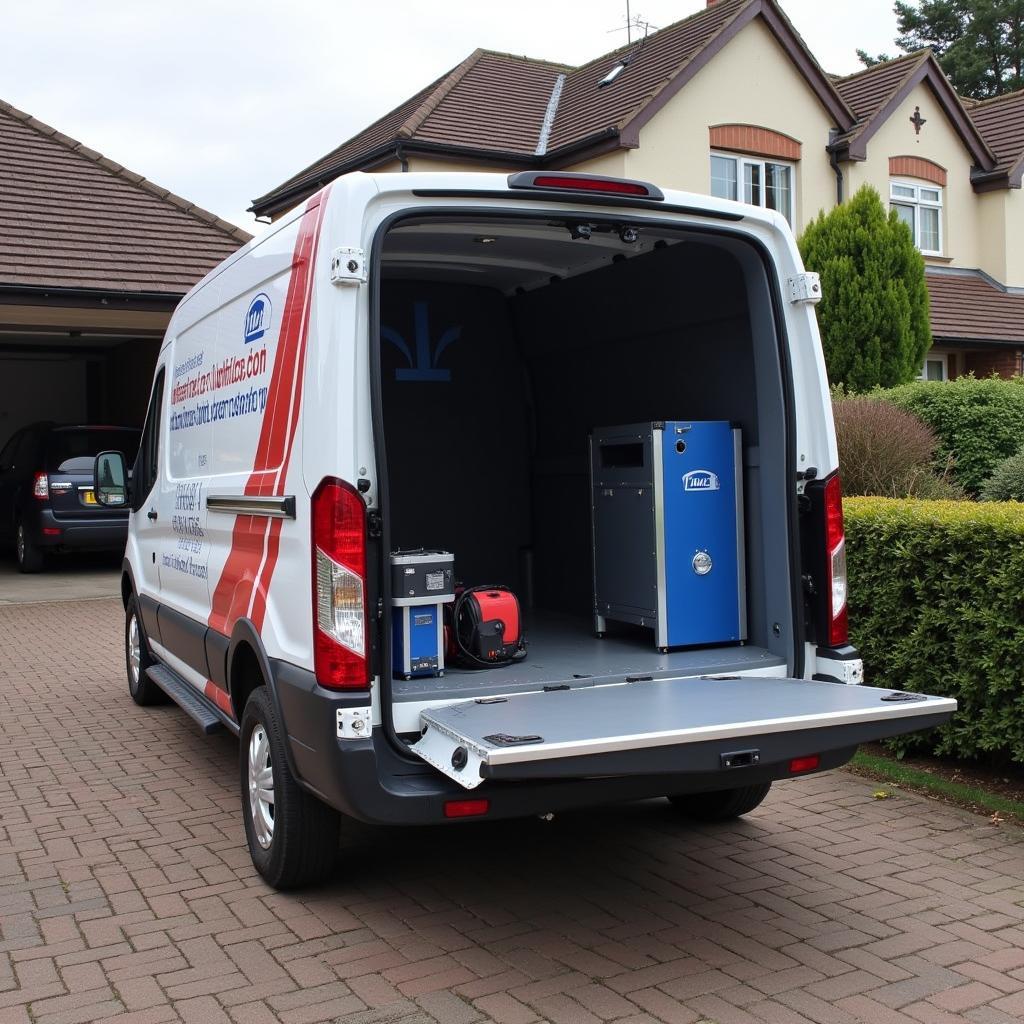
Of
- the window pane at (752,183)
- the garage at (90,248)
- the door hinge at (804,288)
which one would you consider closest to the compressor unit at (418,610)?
the door hinge at (804,288)

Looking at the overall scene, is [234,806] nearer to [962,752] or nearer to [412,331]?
[412,331]

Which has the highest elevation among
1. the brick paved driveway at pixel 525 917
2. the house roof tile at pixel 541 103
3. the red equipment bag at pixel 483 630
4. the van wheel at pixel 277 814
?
the house roof tile at pixel 541 103

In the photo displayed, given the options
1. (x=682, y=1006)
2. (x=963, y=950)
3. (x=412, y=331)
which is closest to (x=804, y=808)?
(x=963, y=950)

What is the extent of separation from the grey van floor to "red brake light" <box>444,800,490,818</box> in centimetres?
41

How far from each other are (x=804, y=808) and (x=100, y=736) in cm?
405

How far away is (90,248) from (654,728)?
13.5m

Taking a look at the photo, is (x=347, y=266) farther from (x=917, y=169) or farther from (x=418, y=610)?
(x=917, y=169)

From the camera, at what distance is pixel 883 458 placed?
9.66m

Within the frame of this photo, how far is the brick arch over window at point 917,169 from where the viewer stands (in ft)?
69.4

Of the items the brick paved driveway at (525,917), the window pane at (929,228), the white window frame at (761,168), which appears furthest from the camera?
the window pane at (929,228)

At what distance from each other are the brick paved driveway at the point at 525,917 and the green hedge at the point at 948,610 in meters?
0.50

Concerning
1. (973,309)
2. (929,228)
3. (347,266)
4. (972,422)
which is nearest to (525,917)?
(347,266)

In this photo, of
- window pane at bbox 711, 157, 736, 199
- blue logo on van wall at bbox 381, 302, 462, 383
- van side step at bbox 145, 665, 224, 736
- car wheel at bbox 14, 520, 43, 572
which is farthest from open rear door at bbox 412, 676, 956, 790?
window pane at bbox 711, 157, 736, 199

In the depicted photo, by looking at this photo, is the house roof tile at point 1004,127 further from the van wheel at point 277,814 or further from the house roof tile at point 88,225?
the van wheel at point 277,814
